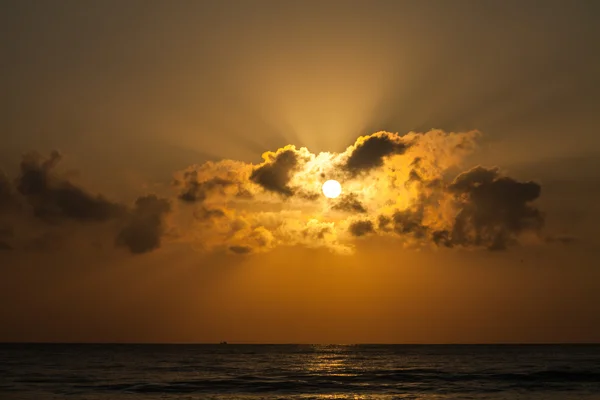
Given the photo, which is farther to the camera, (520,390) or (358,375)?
(358,375)

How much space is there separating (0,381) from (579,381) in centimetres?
7579

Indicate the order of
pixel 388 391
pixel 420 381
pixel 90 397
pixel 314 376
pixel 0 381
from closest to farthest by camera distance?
pixel 90 397 → pixel 388 391 → pixel 0 381 → pixel 420 381 → pixel 314 376

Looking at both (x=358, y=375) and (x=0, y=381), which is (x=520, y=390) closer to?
(x=358, y=375)

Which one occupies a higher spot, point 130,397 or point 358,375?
point 358,375

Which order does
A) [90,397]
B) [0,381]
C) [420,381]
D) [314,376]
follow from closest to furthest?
1. [90,397]
2. [0,381]
3. [420,381]
4. [314,376]

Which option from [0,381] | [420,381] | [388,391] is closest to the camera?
[388,391]

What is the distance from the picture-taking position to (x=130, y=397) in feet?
220

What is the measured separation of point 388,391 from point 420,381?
15828mm

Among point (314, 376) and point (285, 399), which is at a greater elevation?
point (314, 376)

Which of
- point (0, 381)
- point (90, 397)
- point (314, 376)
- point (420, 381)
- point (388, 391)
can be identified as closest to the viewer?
point (90, 397)

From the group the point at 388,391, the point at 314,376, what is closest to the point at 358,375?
the point at 314,376

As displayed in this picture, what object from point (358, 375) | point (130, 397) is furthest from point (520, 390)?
point (130, 397)

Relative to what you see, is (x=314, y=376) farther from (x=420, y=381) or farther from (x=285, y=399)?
(x=285, y=399)

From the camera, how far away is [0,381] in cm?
8406
